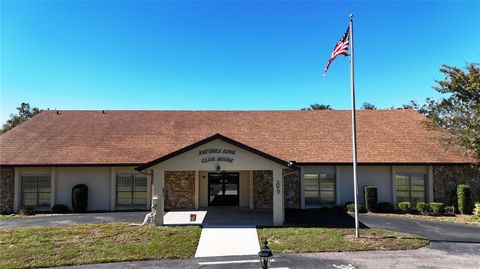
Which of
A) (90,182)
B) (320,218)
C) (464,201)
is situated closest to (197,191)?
(90,182)

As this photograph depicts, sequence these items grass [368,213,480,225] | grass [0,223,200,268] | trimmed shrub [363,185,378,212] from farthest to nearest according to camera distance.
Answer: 1. trimmed shrub [363,185,378,212]
2. grass [368,213,480,225]
3. grass [0,223,200,268]

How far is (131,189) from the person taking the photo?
19641 mm

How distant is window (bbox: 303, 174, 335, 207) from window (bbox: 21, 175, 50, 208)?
14698 millimetres

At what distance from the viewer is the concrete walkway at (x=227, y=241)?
11.1 meters

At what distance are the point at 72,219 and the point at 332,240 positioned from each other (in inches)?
478

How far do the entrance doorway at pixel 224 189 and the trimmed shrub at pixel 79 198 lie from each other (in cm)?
692

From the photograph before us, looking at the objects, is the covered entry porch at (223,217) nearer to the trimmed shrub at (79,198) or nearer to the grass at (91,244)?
the grass at (91,244)

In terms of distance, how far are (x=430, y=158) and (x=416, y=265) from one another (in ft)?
38.5

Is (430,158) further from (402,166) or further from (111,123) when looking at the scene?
(111,123)

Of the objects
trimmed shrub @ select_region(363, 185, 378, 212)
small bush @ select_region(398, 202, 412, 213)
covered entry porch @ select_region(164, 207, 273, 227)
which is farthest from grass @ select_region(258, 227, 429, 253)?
small bush @ select_region(398, 202, 412, 213)

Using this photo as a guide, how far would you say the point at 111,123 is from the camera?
2383 cm

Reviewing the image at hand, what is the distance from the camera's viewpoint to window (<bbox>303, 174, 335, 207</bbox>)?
1978 centimetres

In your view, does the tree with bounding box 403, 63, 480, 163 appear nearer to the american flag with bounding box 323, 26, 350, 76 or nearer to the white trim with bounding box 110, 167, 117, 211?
the american flag with bounding box 323, 26, 350, 76

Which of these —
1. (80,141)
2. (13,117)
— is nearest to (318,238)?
(80,141)
